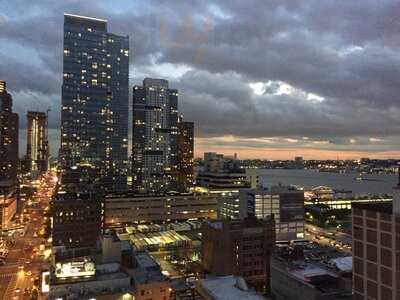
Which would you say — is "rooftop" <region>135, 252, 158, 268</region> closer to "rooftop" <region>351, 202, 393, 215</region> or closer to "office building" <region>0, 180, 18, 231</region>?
"rooftop" <region>351, 202, 393, 215</region>

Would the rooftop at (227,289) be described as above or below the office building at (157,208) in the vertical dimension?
above

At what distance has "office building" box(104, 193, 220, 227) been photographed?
411 ft

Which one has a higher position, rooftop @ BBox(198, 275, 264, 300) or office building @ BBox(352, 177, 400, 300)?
office building @ BBox(352, 177, 400, 300)

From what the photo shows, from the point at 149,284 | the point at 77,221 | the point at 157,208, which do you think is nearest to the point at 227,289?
the point at 149,284

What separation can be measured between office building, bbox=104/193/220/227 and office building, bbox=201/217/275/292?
201 ft

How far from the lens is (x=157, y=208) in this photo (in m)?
131

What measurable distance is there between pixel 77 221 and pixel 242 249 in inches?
1812

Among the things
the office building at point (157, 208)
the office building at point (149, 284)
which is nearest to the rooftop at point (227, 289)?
the office building at point (149, 284)

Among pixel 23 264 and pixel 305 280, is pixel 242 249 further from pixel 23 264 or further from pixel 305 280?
pixel 23 264

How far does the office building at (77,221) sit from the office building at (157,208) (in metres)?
30.3

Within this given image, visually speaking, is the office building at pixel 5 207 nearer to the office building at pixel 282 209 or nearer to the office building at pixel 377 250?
the office building at pixel 282 209

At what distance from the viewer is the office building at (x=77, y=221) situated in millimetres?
89375

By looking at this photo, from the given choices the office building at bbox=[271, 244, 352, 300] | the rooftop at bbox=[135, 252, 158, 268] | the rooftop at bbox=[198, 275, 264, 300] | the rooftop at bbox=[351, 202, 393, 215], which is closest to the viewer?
the rooftop at bbox=[351, 202, 393, 215]

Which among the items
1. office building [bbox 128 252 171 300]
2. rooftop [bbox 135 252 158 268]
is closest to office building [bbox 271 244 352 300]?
office building [bbox 128 252 171 300]
